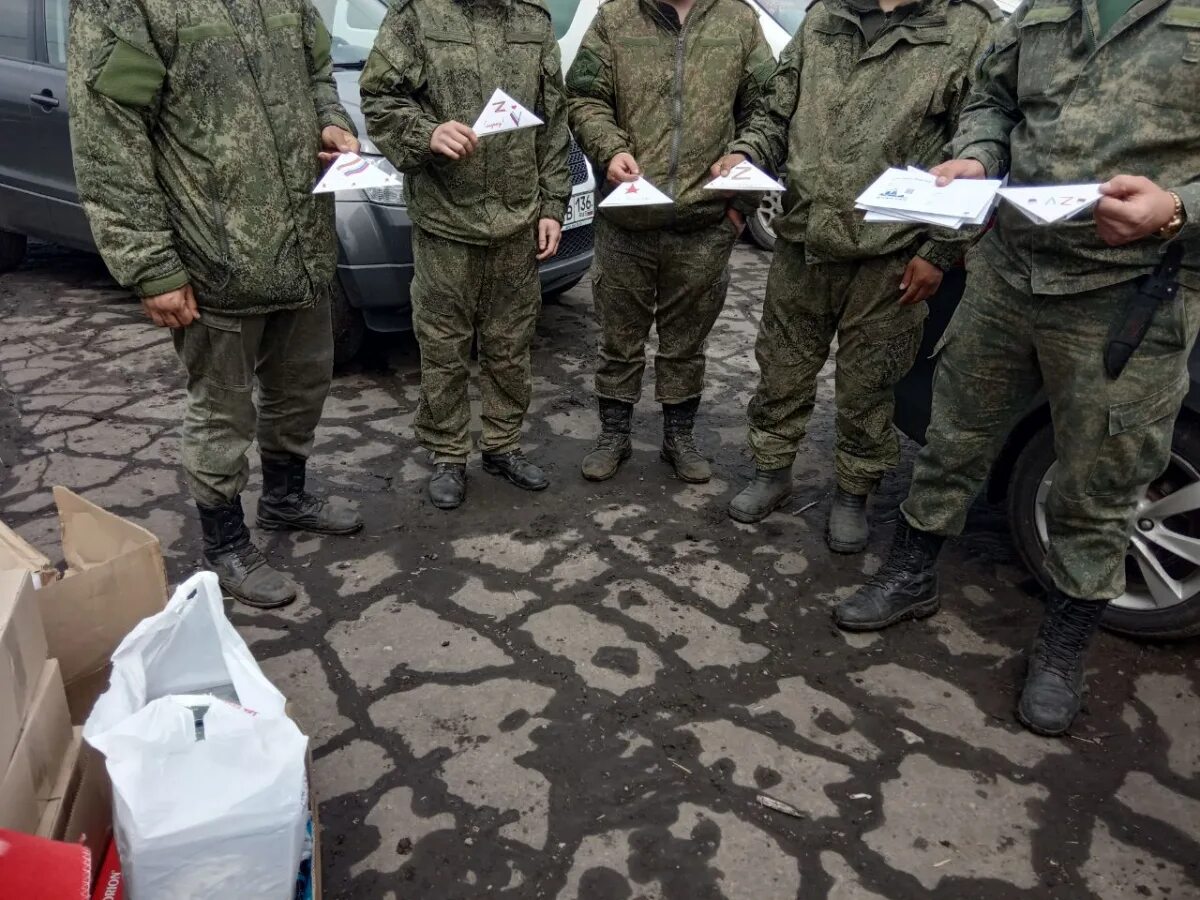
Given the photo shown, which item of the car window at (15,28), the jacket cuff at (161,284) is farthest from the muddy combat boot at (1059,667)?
the car window at (15,28)

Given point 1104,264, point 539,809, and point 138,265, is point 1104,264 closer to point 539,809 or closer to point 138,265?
point 539,809

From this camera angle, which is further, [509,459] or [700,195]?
[509,459]

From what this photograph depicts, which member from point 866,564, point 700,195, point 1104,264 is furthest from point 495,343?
point 1104,264

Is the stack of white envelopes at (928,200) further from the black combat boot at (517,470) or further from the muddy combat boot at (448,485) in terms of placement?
the muddy combat boot at (448,485)

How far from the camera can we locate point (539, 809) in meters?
2.09

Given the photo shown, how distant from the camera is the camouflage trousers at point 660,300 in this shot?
3.27 metres

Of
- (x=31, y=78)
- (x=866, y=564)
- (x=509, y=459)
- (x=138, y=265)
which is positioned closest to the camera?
(x=138, y=265)

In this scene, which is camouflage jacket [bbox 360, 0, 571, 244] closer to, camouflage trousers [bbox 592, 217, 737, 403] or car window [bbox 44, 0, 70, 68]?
camouflage trousers [bbox 592, 217, 737, 403]

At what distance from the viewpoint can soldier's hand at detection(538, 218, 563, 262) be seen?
10.6 ft

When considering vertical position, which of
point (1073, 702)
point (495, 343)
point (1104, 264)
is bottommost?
point (1073, 702)

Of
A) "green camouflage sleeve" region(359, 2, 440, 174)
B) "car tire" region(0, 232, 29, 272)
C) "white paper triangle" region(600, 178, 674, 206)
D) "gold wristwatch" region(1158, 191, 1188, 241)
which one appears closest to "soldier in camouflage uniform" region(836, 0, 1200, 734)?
"gold wristwatch" region(1158, 191, 1188, 241)

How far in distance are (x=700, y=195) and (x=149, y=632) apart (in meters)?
2.21

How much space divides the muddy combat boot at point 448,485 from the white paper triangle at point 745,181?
4.55 feet

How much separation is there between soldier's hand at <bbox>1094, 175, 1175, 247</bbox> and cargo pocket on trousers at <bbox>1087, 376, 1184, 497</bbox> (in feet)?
1.45
